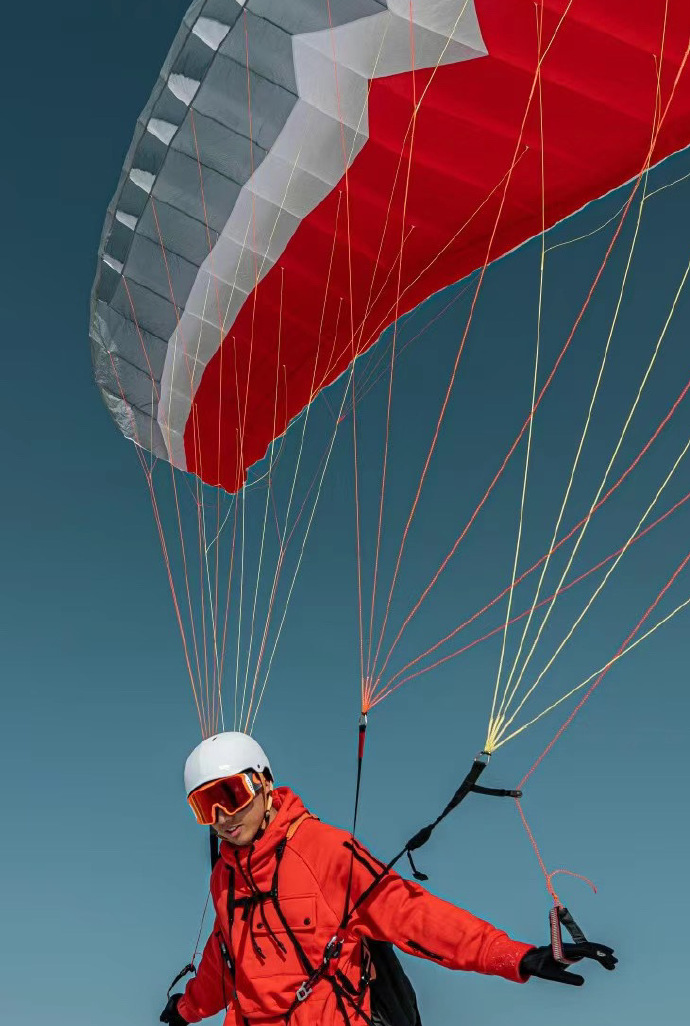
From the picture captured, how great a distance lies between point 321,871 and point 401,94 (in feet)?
15.0

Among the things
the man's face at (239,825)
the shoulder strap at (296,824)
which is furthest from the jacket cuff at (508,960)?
the man's face at (239,825)

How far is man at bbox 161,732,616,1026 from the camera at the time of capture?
376 centimetres

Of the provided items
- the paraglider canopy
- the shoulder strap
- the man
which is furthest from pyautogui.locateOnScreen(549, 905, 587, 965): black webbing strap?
the paraglider canopy

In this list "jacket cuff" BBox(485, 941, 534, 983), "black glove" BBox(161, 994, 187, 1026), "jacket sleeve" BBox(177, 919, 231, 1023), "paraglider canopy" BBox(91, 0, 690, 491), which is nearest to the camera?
"jacket cuff" BBox(485, 941, 534, 983)

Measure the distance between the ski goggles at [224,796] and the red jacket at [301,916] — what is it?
15 cm

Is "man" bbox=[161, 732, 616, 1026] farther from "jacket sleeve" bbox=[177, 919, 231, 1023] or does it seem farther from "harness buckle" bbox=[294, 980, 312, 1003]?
"jacket sleeve" bbox=[177, 919, 231, 1023]

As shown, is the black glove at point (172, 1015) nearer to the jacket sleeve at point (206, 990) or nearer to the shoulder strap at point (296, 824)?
the jacket sleeve at point (206, 990)

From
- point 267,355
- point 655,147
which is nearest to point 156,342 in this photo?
point 267,355

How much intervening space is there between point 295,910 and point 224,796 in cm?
60

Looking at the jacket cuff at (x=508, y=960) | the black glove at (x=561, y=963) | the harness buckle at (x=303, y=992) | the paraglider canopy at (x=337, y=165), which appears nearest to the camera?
the black glove at (x=561, y=963)

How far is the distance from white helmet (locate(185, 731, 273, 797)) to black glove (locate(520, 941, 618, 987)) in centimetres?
151

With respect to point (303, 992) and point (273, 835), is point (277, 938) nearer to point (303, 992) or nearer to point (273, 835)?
point (303, 992)

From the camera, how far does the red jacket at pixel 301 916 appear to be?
3.76m

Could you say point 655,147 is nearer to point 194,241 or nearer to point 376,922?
point 194,241
